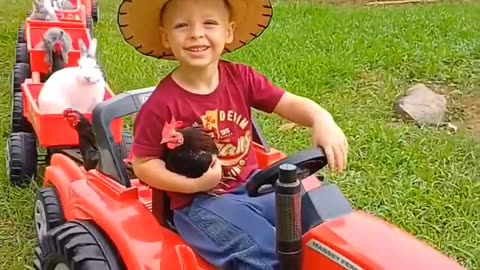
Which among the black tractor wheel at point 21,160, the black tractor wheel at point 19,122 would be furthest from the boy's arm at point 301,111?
the black tractor wheel at point 19,122

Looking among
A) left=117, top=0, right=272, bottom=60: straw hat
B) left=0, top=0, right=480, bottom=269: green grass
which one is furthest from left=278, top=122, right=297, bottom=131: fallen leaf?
left=117, top=0, right=272, bottom=60: straw hat

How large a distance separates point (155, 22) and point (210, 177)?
1.34 ft

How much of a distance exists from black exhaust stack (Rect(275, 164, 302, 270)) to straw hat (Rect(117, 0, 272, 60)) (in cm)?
56

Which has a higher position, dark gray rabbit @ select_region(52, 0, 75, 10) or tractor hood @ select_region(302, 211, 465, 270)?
tractor hood @ select_region(302, 211, 465, 270)

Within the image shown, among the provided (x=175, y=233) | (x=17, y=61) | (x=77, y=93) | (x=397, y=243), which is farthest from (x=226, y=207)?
(x=17, y=61)

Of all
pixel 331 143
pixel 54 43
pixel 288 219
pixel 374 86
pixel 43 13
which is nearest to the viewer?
pixel 288 219

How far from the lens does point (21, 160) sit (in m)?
3.34

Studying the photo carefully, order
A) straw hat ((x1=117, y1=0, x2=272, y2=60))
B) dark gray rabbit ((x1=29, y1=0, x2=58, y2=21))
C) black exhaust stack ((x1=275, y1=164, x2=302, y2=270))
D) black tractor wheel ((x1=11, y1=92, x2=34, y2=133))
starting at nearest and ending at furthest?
black exhaust stack ((x1=275, y1=164, x2=302, y2=270))
straw hat ((x1=117, y1=0, x2=272, y2=60))
black tractor wheel ((x1=11, y1=92, x2=34, y2=133))
dark gray rabbit ((x1=29, y1=0, x2=58, y2=21))

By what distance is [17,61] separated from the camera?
14.0 feet

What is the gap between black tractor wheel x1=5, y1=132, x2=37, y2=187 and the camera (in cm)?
335

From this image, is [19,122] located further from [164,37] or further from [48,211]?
[164,37]

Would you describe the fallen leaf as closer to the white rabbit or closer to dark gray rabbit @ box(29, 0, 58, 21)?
the white rabbit

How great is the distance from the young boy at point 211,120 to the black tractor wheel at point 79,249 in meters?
0.19

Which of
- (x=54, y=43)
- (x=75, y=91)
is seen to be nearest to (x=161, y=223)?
(x=75, y=91)
